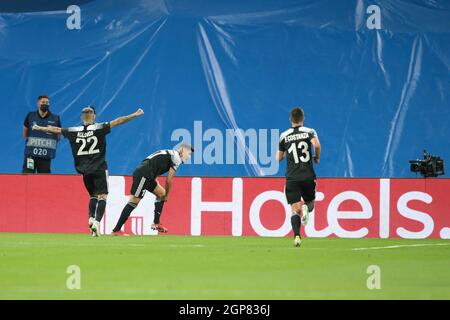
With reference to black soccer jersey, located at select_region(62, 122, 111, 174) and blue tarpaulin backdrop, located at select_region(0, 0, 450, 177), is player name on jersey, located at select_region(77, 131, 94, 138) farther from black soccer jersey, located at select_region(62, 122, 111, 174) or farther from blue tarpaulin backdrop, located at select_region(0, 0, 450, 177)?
blue tarpaulin backdrop, located at select_region(0, 0, 450, 177)

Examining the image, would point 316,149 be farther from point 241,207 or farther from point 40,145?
point 40,145

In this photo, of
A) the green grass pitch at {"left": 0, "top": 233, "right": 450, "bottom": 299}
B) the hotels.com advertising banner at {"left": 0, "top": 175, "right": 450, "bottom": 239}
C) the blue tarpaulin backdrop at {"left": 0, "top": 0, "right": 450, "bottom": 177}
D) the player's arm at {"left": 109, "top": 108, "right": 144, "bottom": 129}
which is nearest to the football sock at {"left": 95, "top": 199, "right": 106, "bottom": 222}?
the green grass pitch at {"left": 0, "top": 233, "right": 450, "bottom": 299}

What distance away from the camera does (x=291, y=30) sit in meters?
23.3

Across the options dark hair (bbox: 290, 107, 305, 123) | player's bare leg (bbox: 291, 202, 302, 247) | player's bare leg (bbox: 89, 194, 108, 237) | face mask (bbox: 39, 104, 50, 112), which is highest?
face mask (bbox: 39, 104, 50, 112)

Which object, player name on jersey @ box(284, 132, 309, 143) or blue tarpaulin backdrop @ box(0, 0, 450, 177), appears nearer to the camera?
player name on jersey @ box(284, 132, 309, 143)

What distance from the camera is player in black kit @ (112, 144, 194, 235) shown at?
19.4 meters

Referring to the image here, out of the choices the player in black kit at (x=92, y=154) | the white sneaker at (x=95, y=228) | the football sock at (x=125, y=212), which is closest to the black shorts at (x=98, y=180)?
the player in black kit at (x=92, y=154)

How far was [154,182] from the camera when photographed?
19438 mm

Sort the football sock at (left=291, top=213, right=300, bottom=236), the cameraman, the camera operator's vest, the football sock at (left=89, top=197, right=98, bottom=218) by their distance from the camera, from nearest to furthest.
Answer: the football sock at (left=291, top=213, right=300, bottom=236), the football sock at (left=89, top=197, right=98, bottom=218), the cameraman, the camera operator's vest

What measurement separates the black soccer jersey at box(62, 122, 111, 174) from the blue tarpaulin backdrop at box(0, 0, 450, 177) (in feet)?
14.8

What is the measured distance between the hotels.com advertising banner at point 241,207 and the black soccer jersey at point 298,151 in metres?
3.70

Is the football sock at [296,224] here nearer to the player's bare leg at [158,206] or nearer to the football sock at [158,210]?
the player's bare leg at [158,206]
